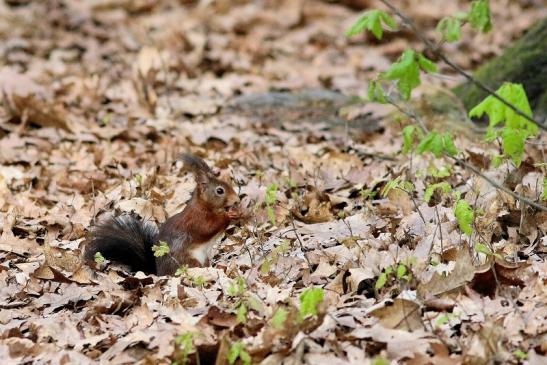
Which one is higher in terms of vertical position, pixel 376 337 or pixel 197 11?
pixel 376 337

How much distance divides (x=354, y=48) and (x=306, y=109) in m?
3.48

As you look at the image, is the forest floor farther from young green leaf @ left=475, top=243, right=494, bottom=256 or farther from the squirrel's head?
the squirrel's head

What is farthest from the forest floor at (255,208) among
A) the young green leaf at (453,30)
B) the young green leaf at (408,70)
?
the young green leaf at (453,30)

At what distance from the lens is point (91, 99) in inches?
353

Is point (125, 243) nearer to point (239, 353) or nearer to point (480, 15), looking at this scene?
point (239, 353)

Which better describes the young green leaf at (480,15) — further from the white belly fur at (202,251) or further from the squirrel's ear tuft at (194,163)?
the white belly fur at (202,251)

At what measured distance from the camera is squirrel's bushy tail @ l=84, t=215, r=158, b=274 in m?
4.87

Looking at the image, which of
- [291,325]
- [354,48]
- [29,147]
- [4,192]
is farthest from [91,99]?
[291,325]

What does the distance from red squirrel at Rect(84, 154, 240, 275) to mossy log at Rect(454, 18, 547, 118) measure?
11.0 ft

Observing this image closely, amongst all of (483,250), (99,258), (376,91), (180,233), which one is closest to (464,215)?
(483,250)

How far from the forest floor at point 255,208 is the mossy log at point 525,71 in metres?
0.37

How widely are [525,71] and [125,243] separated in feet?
13.9

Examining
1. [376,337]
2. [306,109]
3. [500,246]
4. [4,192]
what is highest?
[376,337]

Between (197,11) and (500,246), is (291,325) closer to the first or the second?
(500,246)
